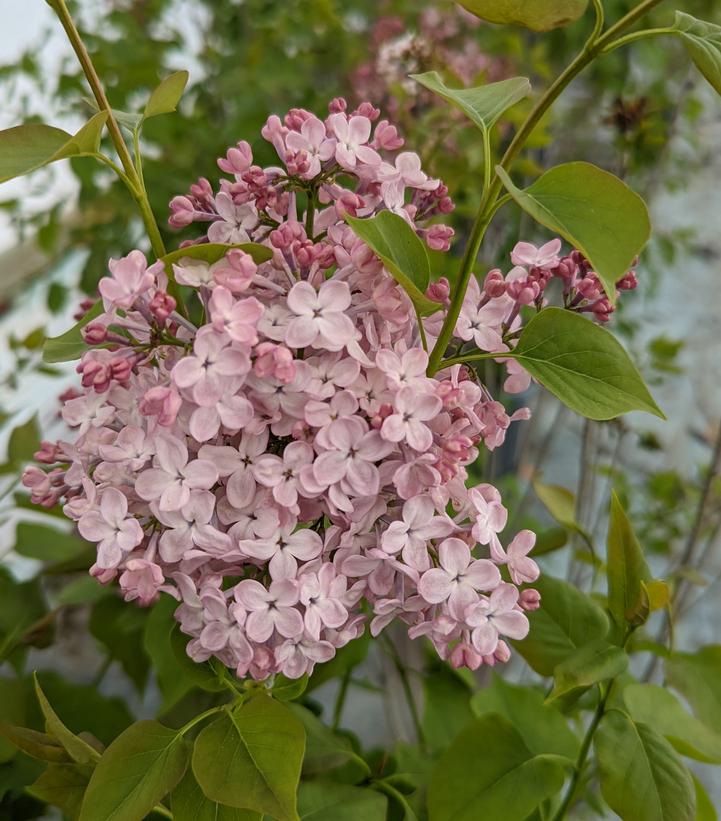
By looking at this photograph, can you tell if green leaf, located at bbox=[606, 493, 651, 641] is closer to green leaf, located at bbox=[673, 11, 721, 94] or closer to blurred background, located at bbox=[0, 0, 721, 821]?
blurred background, located at bbox=[0, 0, 721, 821]

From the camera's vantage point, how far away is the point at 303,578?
0.31m

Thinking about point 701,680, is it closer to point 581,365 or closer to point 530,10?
point 581,365

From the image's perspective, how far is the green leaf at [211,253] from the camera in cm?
30

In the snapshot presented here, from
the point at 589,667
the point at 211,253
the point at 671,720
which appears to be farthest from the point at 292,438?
the point at 671,720

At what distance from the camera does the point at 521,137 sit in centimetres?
33

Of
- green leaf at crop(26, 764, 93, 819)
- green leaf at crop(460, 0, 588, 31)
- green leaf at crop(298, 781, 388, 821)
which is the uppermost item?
green leaf at crop(460, 0, 588, 31)

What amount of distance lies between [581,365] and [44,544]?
1.45 feet

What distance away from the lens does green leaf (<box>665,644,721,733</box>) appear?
1.46 feet

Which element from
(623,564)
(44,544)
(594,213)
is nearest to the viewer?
(594,213)

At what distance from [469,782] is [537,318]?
0.84ft

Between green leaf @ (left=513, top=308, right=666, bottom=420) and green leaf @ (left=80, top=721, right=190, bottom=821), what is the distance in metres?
0.23

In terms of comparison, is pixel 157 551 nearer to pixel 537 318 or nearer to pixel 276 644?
pixel 276 644

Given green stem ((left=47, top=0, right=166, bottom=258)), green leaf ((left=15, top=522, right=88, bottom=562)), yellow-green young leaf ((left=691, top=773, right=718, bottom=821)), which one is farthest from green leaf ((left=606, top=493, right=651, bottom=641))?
green leaf ((left=15, top=522, right=88, bottom=562))

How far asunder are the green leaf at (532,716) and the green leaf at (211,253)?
32cm
